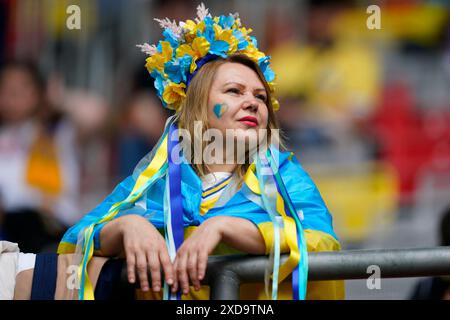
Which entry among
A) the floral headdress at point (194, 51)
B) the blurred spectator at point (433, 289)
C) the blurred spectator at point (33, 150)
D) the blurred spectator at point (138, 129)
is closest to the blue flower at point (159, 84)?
the floral headdress at point (194, 51)

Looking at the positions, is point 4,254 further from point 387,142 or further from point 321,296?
point 387,142

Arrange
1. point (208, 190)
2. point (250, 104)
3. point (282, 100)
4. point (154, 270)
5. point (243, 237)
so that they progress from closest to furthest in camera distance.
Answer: point (154, 270), point (243, 237), point (208, 190), point (250, 104), point (282, 100)

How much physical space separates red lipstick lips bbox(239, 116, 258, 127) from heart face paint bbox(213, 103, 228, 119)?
0.23 ft

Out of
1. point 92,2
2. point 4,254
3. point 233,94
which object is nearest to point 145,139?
point 92,2

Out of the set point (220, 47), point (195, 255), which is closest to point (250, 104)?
point (220, 47)

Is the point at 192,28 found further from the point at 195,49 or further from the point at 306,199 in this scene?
the point at 306,199

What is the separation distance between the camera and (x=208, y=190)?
3.33 metres

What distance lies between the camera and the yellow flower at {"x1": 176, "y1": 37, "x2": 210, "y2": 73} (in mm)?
3609

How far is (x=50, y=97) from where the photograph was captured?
746 centimetres

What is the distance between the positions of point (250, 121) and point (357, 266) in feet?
2.92

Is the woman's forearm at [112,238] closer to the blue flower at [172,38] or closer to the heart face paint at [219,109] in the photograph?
the heart face paint at [219,109]

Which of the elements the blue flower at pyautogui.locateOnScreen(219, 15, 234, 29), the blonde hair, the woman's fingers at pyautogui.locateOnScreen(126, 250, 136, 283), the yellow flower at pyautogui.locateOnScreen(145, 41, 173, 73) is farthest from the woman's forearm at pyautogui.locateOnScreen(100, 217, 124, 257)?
the blue flower at pyautogui.locateOnScreen(219, 15, 234, 29)

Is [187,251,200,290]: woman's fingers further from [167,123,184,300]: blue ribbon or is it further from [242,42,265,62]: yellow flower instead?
[242,42,265,62]: yellow flower

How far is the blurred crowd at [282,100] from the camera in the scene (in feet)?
23.2
